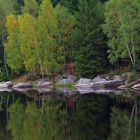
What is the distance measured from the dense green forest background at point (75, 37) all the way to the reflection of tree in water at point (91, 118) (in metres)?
15.0

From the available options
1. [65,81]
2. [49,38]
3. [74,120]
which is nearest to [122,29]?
[65,81]

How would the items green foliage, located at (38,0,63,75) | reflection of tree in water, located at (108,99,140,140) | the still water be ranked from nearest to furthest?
reflection of tree in water, located at (108,99,140,140)
the still water
green foliage, located at (38,0,63,75)

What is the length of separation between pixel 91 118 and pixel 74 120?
1240 millimetres

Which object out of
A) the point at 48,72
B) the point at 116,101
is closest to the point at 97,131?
the point at 116,101

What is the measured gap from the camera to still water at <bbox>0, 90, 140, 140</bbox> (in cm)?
2503

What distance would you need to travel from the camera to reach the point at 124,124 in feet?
90.7

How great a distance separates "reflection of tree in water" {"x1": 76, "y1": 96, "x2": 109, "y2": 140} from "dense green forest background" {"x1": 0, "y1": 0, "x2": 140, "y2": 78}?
15043mm

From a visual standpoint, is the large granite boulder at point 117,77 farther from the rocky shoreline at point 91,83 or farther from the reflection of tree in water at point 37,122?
the reflection of tree in water at point 37,122

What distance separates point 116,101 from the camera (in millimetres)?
40781

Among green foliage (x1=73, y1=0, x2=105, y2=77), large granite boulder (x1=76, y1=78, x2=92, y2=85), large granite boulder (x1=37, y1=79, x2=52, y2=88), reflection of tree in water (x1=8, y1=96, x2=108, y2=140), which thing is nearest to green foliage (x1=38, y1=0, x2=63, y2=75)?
large granite boulder (x1=37, y1=79, x2=52, y2=88)

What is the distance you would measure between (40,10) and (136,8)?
754 inches

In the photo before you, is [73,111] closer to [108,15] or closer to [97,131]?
[97,131]

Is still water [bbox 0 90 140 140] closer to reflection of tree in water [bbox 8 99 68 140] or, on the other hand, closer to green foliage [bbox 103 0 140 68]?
reflection of tree in water [bbox 8 99 68 140]

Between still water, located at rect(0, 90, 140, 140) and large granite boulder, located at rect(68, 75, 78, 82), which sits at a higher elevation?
still water, located at rect(0, 90, 140, 140)
